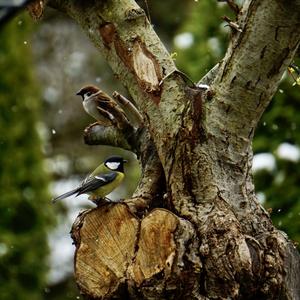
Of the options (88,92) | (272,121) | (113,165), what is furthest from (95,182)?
Answer: (88,92)

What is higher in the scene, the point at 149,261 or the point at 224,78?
the point at 224,78

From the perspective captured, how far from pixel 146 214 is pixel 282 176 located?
1.38 m

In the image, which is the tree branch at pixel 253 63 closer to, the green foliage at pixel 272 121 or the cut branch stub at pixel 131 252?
the cut branch stub at pixel 131 252

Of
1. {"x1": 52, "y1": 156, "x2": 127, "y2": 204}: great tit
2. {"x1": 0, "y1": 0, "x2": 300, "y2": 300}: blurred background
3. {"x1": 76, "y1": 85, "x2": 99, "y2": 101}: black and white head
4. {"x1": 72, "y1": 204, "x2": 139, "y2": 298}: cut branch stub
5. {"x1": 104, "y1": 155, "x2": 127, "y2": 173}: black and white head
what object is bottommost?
{"x1": 0, "y1": 0, "x2": 300, "y2": 300}: blurred background

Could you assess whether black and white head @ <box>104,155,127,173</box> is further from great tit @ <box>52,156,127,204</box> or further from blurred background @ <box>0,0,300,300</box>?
blurred background @ <box>0,0,300,300</box>

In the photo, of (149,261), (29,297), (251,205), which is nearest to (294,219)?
(251,205)

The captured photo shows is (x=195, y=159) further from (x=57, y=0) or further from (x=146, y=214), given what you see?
(x=57, y=0)

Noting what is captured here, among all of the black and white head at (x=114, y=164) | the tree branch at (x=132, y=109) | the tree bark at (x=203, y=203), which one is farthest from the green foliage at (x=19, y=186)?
the tree bark at (x=203, y=203)

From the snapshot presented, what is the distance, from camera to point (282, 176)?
484 cm

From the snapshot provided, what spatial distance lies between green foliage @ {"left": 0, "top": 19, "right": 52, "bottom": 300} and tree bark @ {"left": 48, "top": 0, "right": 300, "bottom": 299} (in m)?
2.53

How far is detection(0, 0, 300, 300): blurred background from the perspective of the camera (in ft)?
16.0

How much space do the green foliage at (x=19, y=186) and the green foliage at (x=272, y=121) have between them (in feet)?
5.35

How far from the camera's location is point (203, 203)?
3617 mm

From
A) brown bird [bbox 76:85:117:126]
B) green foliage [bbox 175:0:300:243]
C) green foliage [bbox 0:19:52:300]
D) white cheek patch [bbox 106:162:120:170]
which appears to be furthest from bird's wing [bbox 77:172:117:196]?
green foliage [bbox 0:19:52:300]
